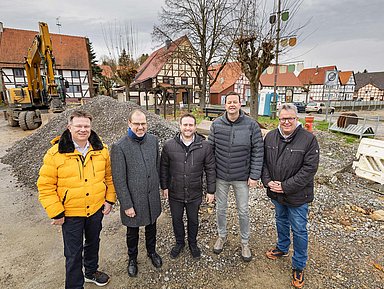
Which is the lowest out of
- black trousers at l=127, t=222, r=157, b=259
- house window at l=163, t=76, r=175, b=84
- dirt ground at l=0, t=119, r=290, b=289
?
dirt ground at l=0, t=119, r=290, b=289

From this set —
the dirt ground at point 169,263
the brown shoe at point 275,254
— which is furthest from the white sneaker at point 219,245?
the brown shoe at point 275,254

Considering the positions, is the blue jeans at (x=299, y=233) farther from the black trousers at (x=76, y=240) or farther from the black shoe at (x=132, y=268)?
the black trousers at (x=76, y=240)

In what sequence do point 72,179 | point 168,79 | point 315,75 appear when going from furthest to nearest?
point 315,75
point 168,79
point 72,179

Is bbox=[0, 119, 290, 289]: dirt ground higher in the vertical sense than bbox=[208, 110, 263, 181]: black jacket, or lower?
lower

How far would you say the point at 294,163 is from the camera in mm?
2197

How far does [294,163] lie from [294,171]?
0.29ft

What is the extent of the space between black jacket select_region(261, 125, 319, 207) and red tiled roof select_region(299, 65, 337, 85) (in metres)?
46.2

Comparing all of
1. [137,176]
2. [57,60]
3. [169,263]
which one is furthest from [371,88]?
[137,176]

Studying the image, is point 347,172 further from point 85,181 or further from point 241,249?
point 85,181

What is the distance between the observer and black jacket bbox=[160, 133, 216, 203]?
7.84ft

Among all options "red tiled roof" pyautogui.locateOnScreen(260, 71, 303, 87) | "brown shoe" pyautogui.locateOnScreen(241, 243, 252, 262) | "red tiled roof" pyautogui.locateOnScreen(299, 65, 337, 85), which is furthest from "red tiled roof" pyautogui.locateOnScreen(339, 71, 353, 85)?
"brown shoe" pyautogui.locateOnScreen(241, 243, 252, 262)

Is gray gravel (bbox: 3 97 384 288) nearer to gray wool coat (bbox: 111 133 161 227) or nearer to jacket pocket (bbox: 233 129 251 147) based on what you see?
gray wool coat (bbox: 111 133 161 227)

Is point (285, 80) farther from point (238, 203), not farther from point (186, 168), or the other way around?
point (186, 168)

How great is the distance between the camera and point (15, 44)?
72.3 feet
